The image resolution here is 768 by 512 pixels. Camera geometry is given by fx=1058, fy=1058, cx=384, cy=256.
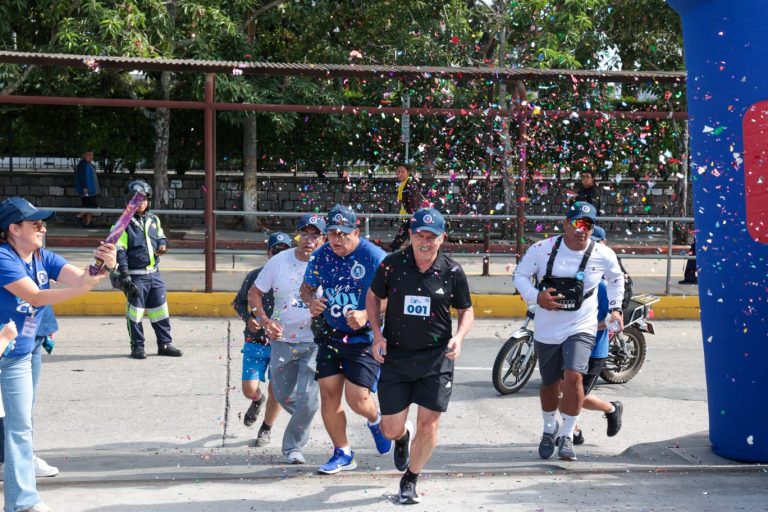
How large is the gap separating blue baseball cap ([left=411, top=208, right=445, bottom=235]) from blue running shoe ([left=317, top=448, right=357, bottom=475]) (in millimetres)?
1574

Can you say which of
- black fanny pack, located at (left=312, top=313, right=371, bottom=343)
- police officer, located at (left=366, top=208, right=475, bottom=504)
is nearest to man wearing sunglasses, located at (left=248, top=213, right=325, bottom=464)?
black fanny pack, located at (left=312, top=313, right=371, bottom=343)

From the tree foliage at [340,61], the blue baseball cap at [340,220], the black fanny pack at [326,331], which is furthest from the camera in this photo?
the tree foliage at [340,61]

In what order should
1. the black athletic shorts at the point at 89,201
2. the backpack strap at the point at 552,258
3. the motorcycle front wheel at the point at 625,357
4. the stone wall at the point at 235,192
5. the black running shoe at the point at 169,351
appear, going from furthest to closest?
the stone wall at the point at 235,192 → the black athletic shorts at the point at 89,201 → the black running shoe at the point at 169,351 → the motorcycle front wheel at the point at 625,357 → the backpack strap at the point at 552,258

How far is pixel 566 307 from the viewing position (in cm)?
697

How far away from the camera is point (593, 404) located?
293 inches

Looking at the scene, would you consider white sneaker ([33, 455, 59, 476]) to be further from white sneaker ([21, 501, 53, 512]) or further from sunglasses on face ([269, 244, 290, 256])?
sunglasses on face ([269, 244, 290, 256])

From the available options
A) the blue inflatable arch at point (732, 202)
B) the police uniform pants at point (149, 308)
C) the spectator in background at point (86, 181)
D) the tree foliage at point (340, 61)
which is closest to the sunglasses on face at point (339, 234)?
the blue inflatable arch at point (732, 202)

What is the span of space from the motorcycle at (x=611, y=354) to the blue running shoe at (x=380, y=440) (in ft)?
7.44

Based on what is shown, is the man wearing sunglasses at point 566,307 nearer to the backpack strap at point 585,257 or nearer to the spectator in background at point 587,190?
the backpack strap at point 585,257

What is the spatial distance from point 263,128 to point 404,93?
911cm

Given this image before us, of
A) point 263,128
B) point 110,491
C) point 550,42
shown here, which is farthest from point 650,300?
point 263,128

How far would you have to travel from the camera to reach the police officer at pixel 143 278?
1037cm

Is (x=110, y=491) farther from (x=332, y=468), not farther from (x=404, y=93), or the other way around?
(x=404, y=93)

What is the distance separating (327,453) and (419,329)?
161 centimetres
